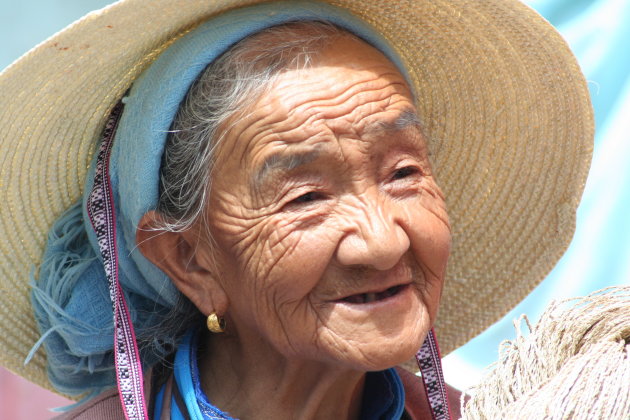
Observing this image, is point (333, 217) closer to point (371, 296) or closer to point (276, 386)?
point (371, 296)

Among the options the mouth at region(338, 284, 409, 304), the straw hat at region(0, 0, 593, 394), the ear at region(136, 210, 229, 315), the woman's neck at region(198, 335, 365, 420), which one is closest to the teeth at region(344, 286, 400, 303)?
the mouth at region(338, 284, 409, 304)

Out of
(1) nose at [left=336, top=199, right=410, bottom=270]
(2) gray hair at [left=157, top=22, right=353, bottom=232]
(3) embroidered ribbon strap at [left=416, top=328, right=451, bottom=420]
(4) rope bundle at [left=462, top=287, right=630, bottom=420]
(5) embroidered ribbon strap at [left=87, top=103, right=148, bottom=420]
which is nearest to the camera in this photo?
(4) rope bundle at [left=462, top=287, right=630, bottom=420]

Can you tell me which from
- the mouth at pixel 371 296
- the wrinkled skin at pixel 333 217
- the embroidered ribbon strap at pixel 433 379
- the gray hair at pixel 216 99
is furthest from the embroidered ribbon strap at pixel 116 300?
the embroidered ribbon strap at pixel 433 379

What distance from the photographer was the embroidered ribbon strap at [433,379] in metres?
2.40

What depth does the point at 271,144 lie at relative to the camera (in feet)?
6.79

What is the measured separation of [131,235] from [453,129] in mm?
912

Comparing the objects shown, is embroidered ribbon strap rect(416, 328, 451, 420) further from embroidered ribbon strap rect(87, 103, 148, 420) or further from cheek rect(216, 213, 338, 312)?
embroidered ribbon strap rect(87, 103, 148, 420)

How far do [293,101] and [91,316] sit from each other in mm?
801

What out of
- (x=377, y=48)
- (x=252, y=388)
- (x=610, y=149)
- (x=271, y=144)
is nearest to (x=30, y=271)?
(x=252, y=388)

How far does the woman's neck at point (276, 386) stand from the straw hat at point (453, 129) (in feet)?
1.72

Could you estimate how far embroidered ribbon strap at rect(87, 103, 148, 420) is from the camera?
2240mm

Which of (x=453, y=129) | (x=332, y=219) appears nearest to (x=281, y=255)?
(x=332, y=219)

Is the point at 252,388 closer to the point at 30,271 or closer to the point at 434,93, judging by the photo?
the point at 30,271

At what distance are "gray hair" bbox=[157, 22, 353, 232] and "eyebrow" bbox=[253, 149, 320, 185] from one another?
0.13 m
